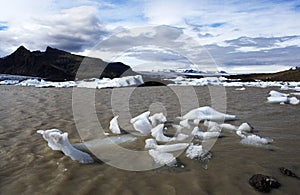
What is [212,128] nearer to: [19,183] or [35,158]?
[35,158]

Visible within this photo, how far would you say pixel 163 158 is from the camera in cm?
324

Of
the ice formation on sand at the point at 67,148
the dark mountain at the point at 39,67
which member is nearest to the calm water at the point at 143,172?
the ice formation on sand at the point at 67,148

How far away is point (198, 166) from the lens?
10.2ft

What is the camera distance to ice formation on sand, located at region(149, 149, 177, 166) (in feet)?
10.4

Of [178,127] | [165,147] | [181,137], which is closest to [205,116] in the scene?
[178,127]

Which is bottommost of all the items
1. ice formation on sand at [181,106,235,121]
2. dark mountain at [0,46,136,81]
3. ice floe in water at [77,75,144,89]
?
ice formation on sand at [181,106,235,121]

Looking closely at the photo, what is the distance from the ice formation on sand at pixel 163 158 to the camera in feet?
10.4

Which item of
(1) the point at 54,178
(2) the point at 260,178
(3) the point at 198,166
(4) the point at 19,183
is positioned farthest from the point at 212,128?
(4) the point at 19,183

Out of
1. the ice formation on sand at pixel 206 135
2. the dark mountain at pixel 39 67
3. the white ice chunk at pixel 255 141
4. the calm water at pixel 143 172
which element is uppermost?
the dark mountain at pixel 39 67

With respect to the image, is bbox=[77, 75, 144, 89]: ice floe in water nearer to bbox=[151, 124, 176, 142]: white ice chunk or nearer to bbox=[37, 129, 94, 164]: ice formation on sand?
bbox=[151, 124, 176, 142]: white ice chunk

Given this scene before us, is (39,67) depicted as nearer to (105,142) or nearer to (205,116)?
(205,116)

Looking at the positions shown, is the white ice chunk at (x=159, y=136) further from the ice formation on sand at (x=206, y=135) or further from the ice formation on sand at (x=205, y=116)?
the ice formation on sand at (x=205, y=116)

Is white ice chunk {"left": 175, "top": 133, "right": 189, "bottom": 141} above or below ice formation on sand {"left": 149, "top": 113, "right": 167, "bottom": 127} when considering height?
below

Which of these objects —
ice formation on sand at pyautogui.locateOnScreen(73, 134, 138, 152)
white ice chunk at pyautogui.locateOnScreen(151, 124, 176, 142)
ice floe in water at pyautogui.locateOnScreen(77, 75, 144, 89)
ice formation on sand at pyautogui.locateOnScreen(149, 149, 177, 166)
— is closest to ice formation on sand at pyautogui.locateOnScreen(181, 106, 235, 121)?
white ice chunk at pyautogui.locateOnScreen(151, 124, 176, 142)
